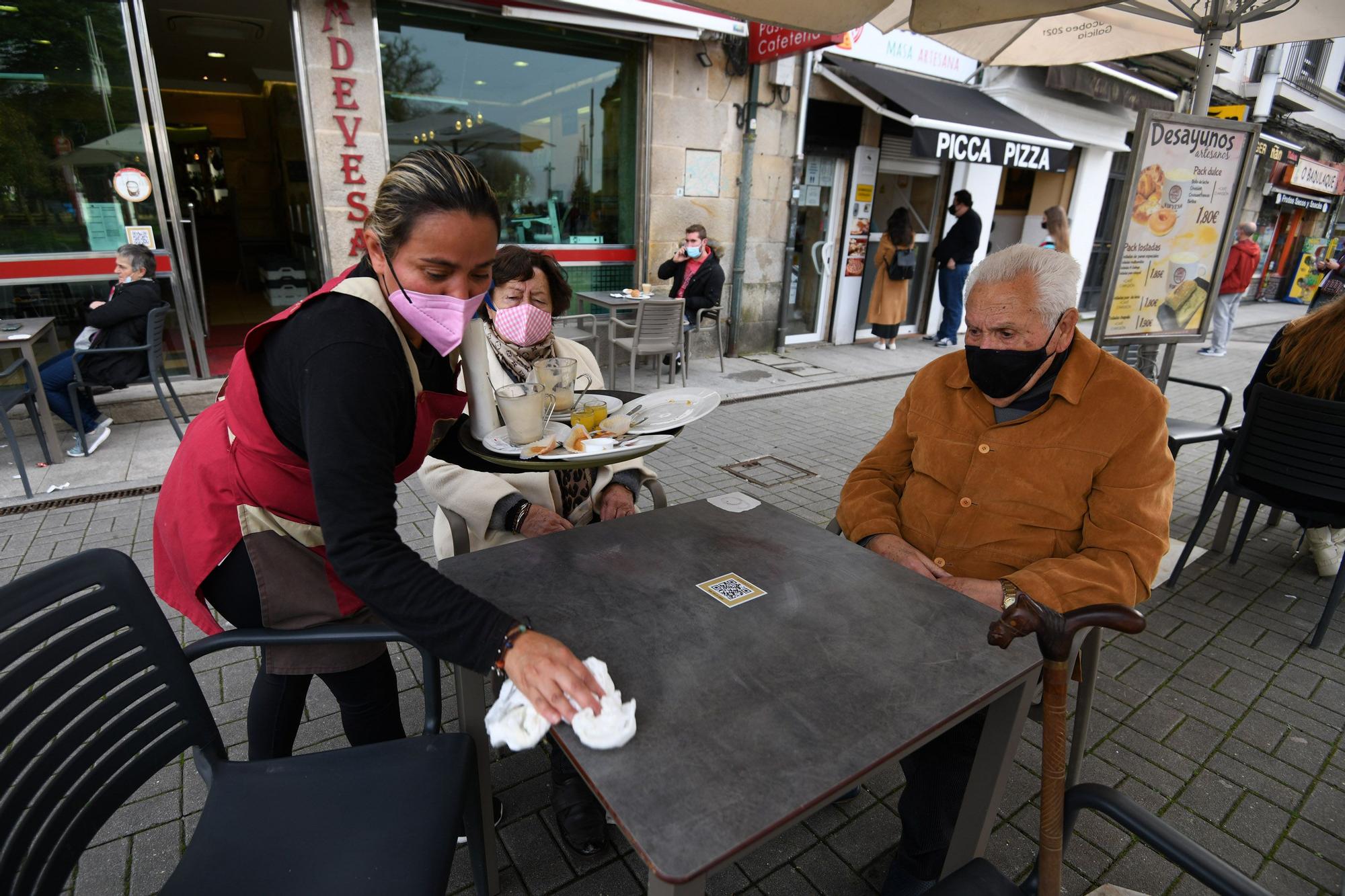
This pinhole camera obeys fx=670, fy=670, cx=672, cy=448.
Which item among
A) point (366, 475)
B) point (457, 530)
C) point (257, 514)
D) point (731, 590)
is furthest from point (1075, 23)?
point (257, 514)

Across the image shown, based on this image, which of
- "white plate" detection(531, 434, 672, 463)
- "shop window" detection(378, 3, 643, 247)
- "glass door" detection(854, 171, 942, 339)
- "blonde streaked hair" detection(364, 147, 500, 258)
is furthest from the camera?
"glass door" detection(854, 171, 942, 339)

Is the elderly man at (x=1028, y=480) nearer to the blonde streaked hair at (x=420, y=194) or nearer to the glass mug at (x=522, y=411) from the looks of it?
the glass mug at (x=522, y=411)

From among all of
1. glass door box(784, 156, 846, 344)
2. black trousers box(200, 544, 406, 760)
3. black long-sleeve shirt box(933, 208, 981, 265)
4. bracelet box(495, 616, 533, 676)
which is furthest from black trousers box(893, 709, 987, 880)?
black long-sleeve shirt box(933, 208, 981, 265)

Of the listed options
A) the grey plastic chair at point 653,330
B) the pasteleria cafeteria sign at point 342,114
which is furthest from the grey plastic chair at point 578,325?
the pasteleria cafeteria sign at point 342,114

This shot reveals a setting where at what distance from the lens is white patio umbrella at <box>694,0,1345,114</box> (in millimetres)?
2750

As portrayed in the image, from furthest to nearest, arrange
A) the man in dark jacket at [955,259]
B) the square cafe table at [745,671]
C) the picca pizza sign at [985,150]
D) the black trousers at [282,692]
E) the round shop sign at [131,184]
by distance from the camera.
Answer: the man in dark jacket at [955,259], the picca pizza sign at [985,150], the round shop sign at [131,184], the black trousers at [282,692], the square cafe table at [745,671]

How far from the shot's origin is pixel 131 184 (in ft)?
17.3

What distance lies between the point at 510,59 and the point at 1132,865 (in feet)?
24.6

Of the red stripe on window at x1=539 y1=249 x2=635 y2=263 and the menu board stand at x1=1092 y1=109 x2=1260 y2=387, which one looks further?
the red stripe on window at x1=539 y1=249 x2=635 y2=263

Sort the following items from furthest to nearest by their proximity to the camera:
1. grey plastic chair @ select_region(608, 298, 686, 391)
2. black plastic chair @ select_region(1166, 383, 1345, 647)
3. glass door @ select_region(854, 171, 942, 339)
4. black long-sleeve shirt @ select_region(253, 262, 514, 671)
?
glass door @ select_region(854, 171, 942, 339) < grey plastic chair @ select_region(608, 298, 686, 391) < black plastic chair @ select_region(1166, 383, 1345, 647) < black long-sleeve shirt @ select_region(253, 262, 514, 671)

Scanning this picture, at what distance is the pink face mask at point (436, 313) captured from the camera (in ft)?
4.52

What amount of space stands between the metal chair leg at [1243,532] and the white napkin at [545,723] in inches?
153

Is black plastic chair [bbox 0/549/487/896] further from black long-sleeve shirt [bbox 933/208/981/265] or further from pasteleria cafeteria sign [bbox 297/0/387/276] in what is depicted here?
black long-sleeve shirt [bbox 933/208/981/265]

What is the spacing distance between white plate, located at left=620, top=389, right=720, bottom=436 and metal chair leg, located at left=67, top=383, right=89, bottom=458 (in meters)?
4.53
